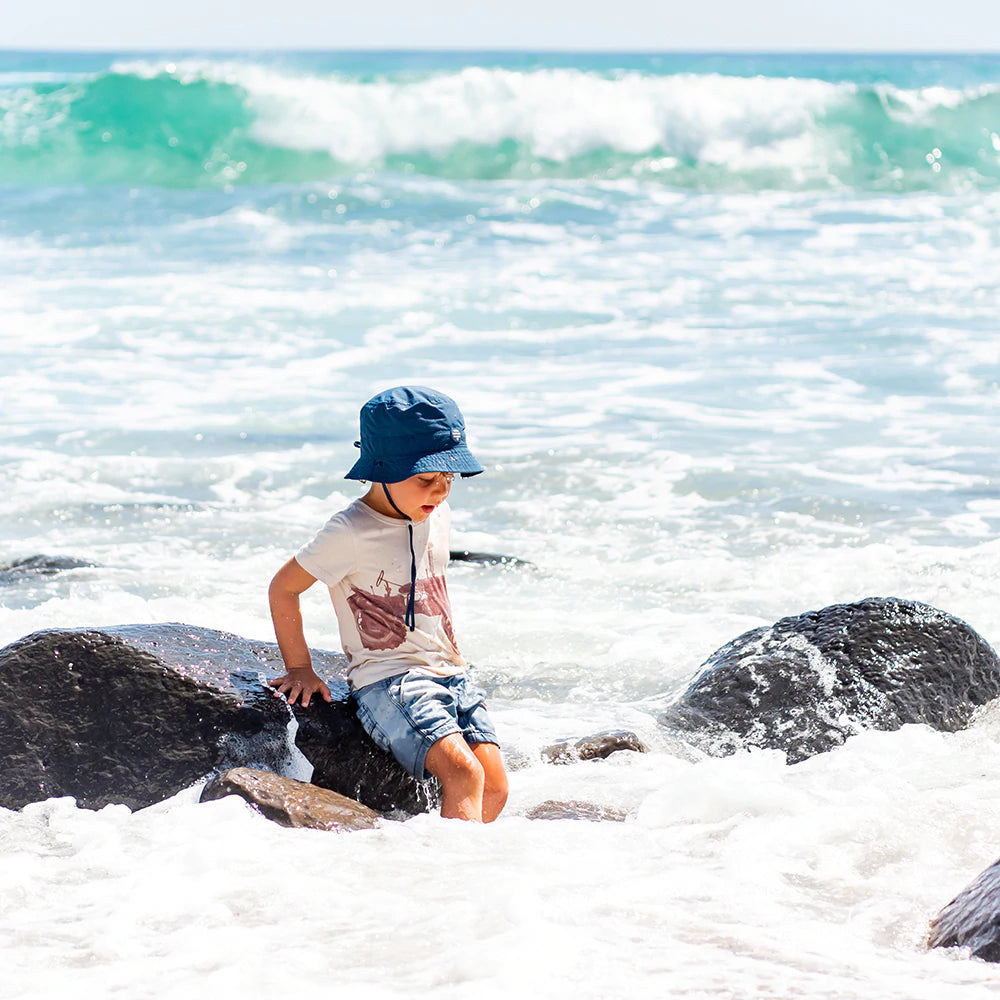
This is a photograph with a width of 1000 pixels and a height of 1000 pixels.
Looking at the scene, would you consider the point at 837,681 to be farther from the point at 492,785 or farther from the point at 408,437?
the point at 408,437

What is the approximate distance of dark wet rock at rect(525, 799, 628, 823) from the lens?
12.8 ft

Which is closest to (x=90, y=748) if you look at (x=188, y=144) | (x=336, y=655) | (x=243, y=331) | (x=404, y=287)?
(x=336, y=655)

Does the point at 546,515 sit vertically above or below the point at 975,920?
below

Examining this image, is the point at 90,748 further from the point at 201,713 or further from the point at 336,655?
the point at 336,655

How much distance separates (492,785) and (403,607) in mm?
572

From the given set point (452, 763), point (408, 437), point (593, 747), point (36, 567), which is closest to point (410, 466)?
point (408, 437)

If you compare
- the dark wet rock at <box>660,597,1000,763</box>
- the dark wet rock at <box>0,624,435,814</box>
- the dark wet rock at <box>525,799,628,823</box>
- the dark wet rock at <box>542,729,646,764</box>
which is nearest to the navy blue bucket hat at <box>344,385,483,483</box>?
the dark wet rock at <box>0,624,435,814</box>

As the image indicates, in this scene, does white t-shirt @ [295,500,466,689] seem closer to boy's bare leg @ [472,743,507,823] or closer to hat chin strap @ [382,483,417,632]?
hat chin strap @ [382,483,417,632]

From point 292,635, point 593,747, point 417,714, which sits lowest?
point 593,747

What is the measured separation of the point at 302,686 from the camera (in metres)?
3.93

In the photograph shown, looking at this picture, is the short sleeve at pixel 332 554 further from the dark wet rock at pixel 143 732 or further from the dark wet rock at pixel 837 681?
the dark wet rock at pixel 837 681

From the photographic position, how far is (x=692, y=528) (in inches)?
305

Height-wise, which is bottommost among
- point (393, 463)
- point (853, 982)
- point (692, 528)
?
point (692, 528)

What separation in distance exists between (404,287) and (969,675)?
11.4 m
